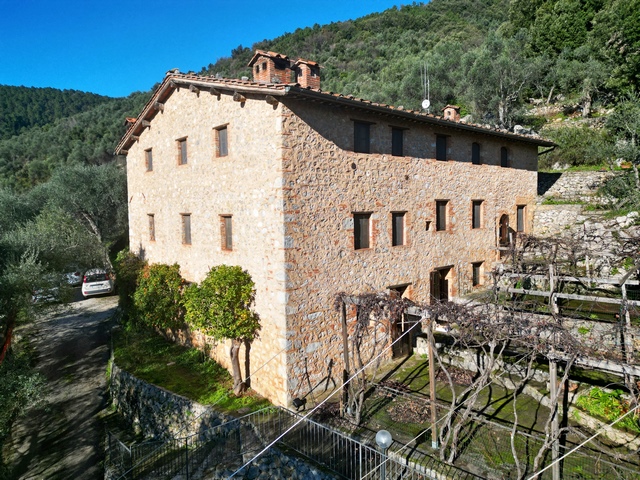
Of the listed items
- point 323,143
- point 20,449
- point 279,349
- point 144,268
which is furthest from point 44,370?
point 323,143

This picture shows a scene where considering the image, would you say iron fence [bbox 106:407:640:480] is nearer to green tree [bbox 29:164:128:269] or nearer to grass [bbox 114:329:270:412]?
grass [bbox 114:329:270:412]

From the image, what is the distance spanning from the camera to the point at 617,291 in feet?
47.6

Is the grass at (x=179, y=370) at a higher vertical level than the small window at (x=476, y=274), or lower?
lower

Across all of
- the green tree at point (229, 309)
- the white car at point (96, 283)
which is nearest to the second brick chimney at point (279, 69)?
the green tree at point (229, 309)

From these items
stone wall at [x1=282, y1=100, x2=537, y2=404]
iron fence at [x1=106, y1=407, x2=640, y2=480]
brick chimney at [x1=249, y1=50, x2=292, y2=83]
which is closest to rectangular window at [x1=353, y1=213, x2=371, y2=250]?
stone wall at [x1=282, y1=100, x2=537, y2=404]

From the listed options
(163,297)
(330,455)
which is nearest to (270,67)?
(163,297)

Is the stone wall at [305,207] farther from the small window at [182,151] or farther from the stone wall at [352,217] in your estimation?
the small window at [182,151]

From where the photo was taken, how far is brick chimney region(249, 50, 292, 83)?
11172 mm

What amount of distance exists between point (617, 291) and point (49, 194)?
34.7 metres

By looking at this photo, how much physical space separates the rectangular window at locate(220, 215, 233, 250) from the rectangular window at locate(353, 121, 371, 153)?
4373 mm

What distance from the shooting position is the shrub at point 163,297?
44.9ft

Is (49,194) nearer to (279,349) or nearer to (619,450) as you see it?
(279,349)

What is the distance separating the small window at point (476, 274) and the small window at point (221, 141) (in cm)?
1047

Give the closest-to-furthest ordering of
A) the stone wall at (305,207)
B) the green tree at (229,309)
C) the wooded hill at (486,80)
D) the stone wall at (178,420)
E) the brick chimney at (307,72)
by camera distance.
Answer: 1. the stone wall at (178,420)
2. the stone wall at (305,207)
3. the green tree at (229,309)
4. the brick chimney at (307,72)
5. the wooded hill at (486,80)
